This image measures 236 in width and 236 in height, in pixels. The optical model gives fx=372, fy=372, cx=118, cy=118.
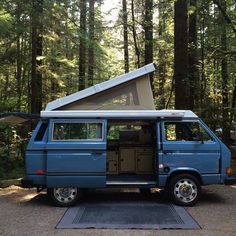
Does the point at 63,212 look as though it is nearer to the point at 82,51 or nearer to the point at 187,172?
the point at 187,172

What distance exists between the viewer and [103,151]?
870cm

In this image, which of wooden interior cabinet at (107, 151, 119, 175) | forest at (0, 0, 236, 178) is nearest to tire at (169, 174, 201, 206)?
wooden interior cabinet at (107, 151, 119, 175)

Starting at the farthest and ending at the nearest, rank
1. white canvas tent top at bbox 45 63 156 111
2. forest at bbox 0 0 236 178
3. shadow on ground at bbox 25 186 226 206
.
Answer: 1. forest at bbox 0 0 236 178
2. shadow on ground at bbox 25 186 226 206
3. white canvas tent top at bbox 45 63 156 111

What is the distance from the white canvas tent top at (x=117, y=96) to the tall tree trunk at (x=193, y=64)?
17.9ft

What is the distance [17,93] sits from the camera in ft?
75.6

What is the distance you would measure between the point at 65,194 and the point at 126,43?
18.7m

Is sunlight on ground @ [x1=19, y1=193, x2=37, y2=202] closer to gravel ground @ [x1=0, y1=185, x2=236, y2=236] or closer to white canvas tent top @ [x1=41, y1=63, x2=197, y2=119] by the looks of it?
gravel ground @ [x1=0, y1=185, x2=236, y2=236]

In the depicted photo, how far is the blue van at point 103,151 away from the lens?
28.4 feet

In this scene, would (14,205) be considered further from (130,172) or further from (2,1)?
(2,1)

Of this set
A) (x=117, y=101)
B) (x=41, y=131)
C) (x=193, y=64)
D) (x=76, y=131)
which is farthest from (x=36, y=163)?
(x=193, y=64)

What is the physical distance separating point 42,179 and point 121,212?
2.00 metres

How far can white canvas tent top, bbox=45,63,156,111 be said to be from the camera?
9.09 m

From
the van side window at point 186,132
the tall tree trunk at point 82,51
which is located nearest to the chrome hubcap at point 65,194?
the van side window at point 186,132

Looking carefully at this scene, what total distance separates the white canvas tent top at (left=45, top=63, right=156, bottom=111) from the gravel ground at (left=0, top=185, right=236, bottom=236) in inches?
96.9
